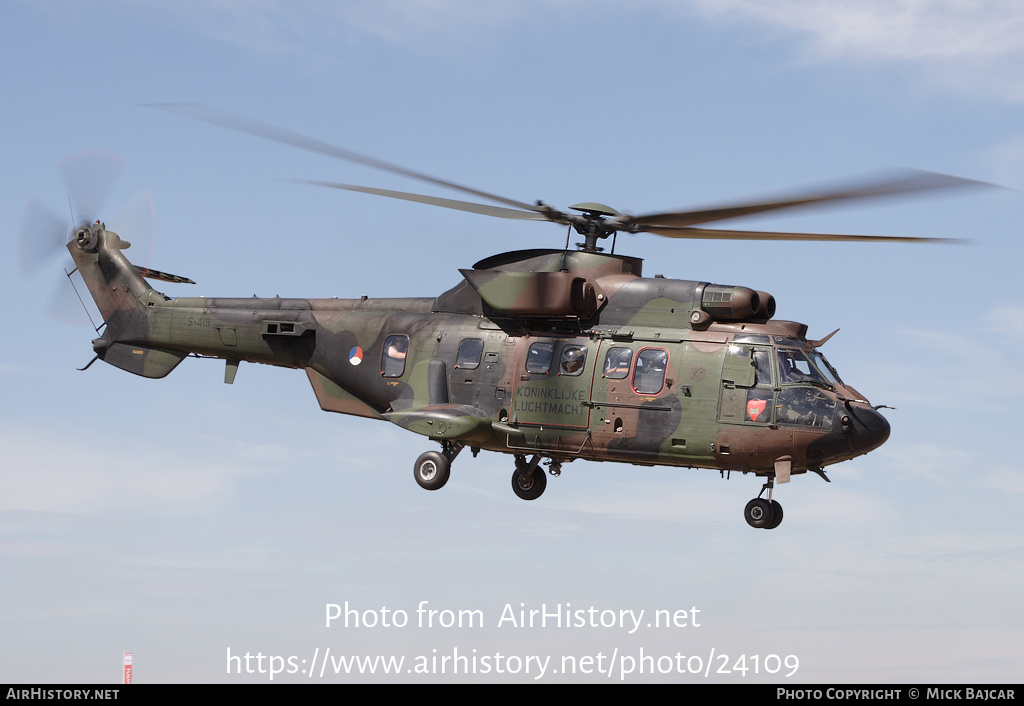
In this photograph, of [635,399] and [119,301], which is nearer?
[635,399]

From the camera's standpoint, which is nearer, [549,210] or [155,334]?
[549,210]

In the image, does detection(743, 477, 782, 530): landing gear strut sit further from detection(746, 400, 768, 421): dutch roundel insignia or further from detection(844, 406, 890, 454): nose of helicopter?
detection(844, 406, 890, 454): nose of helicopter

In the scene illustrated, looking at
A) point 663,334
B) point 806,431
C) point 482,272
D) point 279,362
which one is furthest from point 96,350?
point 806,431

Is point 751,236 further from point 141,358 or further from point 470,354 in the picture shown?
point 141,358

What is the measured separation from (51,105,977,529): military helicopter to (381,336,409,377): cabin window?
27 mm

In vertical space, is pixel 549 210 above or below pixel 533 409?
above

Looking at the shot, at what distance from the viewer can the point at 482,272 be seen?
22.0 m

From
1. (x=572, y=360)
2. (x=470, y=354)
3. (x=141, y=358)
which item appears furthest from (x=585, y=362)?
(x=141, y=358)

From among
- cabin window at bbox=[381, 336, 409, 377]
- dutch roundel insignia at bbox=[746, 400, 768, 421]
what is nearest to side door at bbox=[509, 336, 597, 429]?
cabin window at bbox=[381, 336, 409, 377]

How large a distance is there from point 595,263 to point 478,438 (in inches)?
149

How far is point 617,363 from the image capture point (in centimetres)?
2064

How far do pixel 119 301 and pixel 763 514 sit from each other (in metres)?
14.8

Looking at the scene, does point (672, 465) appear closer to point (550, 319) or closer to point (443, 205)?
point (550, 319)

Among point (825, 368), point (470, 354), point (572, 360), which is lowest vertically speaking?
point (470, 354)
